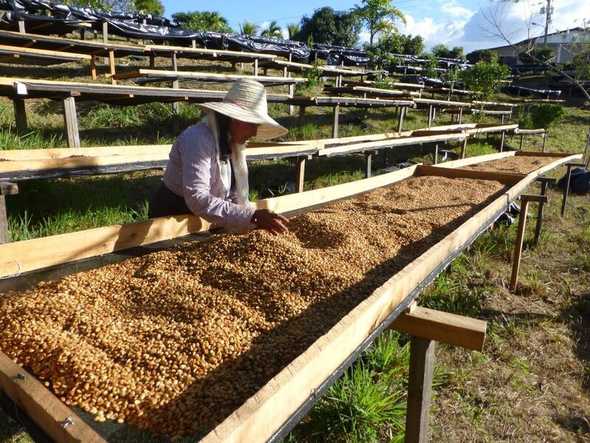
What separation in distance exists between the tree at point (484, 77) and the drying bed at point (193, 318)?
53.2 ft

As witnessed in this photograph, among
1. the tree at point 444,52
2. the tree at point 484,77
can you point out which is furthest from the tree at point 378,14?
the tree at point 444,52

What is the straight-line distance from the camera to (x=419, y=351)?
1808 mm

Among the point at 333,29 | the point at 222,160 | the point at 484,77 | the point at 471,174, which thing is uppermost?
the point at 333,29

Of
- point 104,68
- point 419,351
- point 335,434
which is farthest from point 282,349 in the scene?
point 104,68

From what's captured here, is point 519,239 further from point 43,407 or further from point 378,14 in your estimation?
point 378,14

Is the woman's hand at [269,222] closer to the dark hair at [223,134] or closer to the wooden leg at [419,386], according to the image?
the dark hair at [223,134]

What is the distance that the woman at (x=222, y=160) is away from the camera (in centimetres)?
213

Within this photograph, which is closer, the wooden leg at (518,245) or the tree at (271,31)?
the wooden leg at (518,245)

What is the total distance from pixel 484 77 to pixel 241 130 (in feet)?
55.0

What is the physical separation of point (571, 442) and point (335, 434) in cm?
151

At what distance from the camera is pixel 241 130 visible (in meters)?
2.26

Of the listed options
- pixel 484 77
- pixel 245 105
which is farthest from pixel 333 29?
pixel 245 105

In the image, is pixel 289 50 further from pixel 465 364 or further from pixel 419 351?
pixel 419 351

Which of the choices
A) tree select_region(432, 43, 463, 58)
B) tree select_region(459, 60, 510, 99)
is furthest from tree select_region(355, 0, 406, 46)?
tree select_region(432, 43, 463, 58)
